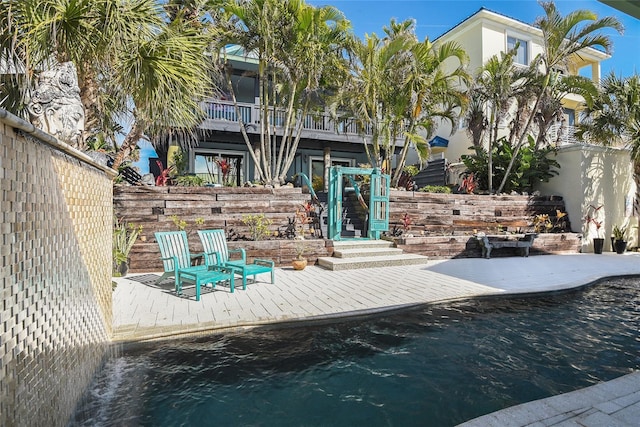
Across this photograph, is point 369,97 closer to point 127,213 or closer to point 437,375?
point 127,213

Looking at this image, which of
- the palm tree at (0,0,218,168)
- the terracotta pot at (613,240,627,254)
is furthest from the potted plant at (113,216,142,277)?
the terracotta pot at (613,240,627,254)

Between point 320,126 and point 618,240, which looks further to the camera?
point 320,126

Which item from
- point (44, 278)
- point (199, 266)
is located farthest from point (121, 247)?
point (44, 278)

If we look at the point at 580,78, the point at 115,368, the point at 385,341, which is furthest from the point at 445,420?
the point at 580,78

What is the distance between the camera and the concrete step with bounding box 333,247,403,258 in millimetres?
8750

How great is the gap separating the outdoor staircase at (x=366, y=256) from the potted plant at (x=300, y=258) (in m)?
0.48

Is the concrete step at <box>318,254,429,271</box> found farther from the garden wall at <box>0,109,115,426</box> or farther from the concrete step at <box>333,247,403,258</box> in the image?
the garden wall at <box>0,109,115,426</box>

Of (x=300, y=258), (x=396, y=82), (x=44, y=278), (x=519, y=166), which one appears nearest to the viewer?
(x=44, y=278)

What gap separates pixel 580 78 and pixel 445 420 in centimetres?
1267

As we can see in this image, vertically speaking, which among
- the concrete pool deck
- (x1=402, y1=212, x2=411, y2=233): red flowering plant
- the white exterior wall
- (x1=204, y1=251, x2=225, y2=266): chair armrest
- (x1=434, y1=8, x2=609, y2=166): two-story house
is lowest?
the concrete pool deck

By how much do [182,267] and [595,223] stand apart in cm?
1270

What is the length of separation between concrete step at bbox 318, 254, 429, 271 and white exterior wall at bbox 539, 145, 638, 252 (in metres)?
6.59

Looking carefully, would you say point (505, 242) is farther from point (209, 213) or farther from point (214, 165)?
point (214, 165)

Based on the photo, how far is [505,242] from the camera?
33.1ft
